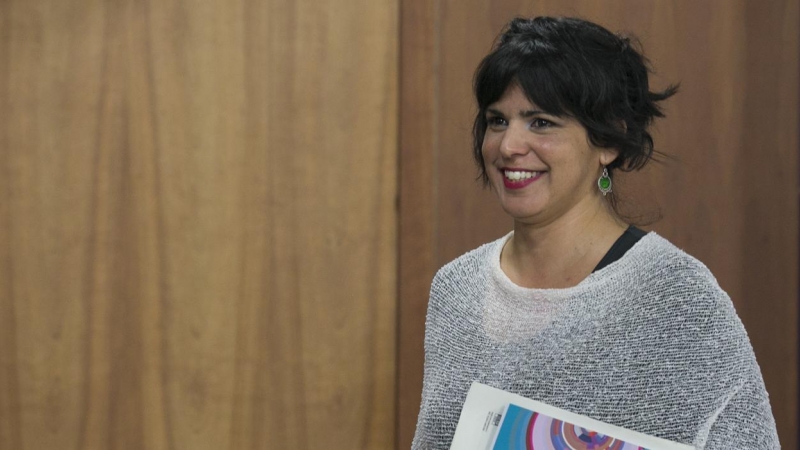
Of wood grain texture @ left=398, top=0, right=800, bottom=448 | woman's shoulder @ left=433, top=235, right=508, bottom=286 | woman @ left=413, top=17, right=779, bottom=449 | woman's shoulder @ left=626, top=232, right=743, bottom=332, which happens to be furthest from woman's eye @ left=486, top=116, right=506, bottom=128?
wood grain texture @ left=398, top=0, right=800, bottom=448

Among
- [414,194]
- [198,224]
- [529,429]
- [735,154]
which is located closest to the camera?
[529,429]

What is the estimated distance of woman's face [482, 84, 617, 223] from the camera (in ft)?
6.12

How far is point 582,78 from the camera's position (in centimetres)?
185

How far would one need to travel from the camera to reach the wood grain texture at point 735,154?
3.05m

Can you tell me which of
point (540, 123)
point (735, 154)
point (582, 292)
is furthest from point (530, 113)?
point (735, 154)

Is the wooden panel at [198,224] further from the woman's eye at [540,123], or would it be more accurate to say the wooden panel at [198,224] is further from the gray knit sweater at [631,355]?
the woman's eye at [540,123]

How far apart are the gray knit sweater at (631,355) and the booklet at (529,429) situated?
0.40 ft

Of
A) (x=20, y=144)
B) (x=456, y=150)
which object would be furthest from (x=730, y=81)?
(x=20, y=144)

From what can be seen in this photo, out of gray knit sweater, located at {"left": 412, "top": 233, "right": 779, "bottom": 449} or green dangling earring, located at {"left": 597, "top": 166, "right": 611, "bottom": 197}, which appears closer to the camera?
gray knit sweater, located at {"left": 412, "top": 233, "right": 779, "bottom": 449}

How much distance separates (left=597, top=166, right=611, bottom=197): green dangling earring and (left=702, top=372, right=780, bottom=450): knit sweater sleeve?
44 cm

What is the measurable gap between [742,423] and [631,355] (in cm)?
21

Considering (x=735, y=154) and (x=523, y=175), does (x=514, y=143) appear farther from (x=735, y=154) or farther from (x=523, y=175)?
(x=735, y=154)

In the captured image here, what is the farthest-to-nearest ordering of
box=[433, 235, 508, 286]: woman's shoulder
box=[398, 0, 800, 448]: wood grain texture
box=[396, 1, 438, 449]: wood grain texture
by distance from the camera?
1. box=[398, 0, 800, 448]: wood grain texture
2. box=[396, 1, 438, 449]: wood grain texture
3. box=[433, 235, 508, 286]: woman's shoulder

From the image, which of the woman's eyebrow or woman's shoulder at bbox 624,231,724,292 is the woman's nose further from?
woman's shoulder at bbox 624,231,724,292
